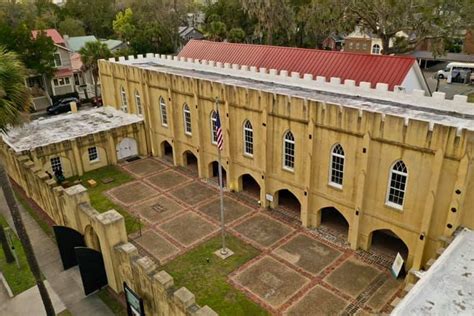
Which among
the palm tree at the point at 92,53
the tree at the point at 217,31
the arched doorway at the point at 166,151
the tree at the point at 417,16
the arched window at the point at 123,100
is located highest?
the tree at the point at 417,16

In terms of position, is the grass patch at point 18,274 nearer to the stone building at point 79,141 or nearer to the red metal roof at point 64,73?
the stone building at point 79,141

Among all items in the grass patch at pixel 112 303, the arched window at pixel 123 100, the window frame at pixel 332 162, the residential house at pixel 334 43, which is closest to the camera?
the grass patch at pixel 112 303

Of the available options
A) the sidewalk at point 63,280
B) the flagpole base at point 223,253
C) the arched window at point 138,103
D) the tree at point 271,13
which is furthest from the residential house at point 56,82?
the flagpole base at point 223,253

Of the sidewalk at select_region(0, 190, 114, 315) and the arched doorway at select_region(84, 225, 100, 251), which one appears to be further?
the arched doorway at select_region(84, 225, 100, 251)

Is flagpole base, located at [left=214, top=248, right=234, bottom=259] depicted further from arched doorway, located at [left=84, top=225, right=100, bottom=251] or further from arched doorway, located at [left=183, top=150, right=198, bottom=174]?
arched doorway, located at [left=183, top=150, right=198, bottom=174]

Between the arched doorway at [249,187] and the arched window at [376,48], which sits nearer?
the arched doorway at [249,187]

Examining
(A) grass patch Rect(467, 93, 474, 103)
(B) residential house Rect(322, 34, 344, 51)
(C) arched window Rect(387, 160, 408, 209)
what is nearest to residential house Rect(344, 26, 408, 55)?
(B) residential house Rect(322, 34, 344, 51)

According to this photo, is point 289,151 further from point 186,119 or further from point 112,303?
point 112,303
